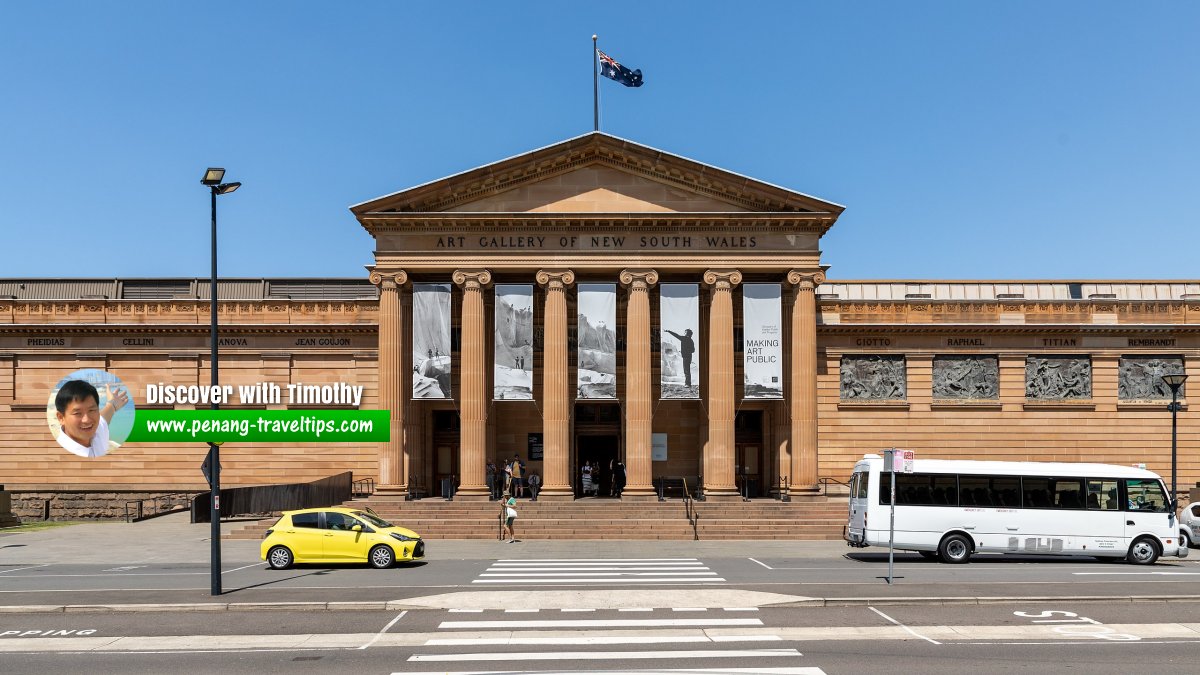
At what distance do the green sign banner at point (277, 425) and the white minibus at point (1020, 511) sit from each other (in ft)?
75.1

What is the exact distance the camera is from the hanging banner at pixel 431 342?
4125 cm

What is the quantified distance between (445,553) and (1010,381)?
2881 centimetres

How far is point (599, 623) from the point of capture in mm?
18406

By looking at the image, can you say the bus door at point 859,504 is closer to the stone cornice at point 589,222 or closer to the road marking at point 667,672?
the stone cornice at point 589,222

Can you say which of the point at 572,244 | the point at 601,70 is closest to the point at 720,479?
the point at 572,244

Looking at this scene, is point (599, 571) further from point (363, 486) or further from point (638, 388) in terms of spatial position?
point (363, 486)

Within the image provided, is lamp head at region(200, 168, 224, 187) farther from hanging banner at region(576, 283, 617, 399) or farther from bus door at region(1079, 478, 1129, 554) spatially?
bus door at region(1079, 478, 1129, 554)

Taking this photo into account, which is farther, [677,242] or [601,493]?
[601,493]

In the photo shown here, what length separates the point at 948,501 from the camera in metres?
28.7

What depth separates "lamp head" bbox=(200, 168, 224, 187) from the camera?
71.2 ft

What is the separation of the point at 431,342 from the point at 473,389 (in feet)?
8.36

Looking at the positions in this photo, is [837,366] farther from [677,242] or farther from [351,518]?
[351,518]

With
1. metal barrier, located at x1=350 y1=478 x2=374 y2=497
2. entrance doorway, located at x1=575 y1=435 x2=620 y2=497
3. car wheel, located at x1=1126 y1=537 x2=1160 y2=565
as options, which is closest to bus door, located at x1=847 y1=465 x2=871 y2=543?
car wheel, located at x1=1126 y1=537 x2=1160 y2=565

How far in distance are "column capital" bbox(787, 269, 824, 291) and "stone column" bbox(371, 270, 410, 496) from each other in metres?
15.9
